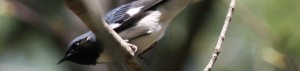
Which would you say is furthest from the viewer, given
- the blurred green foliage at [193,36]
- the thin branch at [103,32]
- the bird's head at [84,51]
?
the blurred green foliage at [193,36]

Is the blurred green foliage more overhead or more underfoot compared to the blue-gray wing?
more underfoot

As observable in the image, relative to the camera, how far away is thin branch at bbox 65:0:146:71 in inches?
25.0

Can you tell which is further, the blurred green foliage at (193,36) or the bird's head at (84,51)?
the blurred green foliage at (193,36)

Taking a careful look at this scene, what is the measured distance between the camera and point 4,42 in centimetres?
161

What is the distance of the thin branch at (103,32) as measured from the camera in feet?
2.08

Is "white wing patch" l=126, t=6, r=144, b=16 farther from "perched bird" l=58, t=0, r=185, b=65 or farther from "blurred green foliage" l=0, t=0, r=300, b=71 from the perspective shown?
"blurred green foliage" l=0, t=0, r=300, b=71

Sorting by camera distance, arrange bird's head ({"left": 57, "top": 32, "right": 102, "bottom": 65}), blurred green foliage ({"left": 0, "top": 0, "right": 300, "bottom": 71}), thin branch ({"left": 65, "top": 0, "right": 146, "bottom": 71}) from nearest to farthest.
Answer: thin branch ({"left": 65, "top": 0, "right": 146, "bottom": 71}), bird's head ({"left": 57, "top": 32, "right": 102, "bottom": 65}), blurred green foliage ({"left": 0, "top": 0, "right": 300, "bottom": 71})

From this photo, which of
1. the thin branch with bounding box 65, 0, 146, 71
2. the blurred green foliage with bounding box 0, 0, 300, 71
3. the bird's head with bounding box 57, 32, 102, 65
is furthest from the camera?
the blurred green foliage with bounding box 0, 0, 300, 71

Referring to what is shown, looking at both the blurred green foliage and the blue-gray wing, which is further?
the blurred green foliage

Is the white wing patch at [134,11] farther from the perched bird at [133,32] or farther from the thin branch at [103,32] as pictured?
the thin branch at [103,32]

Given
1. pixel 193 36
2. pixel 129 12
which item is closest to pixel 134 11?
pixel 129 12

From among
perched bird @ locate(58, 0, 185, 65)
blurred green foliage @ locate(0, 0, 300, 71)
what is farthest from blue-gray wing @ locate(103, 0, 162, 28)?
blurred green foliage @ locate(0, 0, 300, 71)

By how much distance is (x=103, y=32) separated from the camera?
721 mm

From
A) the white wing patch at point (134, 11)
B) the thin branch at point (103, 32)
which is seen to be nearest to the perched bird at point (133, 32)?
the white wing patch at point (134, 11)
